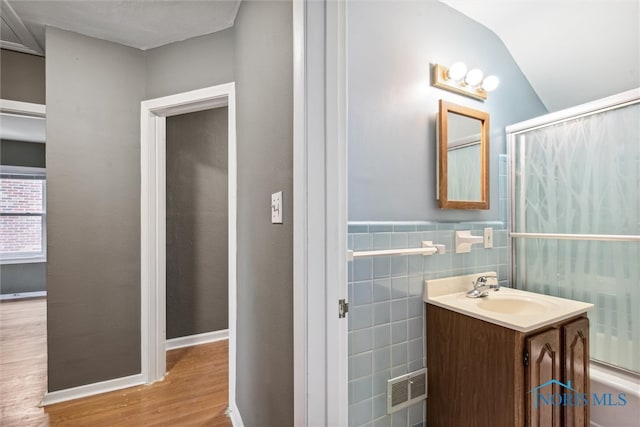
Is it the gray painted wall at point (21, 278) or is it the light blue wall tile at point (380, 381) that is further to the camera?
the gray painted wall at point (21, 278)

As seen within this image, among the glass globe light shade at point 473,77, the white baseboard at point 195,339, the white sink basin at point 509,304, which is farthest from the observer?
the white baseboard at point 195,339

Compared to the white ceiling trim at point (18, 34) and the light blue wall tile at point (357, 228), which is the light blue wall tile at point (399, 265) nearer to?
the light blue wall tile at point (357, 228)

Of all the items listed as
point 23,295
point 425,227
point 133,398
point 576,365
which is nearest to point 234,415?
point 133,398

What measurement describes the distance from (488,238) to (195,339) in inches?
101

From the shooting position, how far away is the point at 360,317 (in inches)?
54.1

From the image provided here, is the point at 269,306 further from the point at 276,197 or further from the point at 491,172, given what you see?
the point at 491,172

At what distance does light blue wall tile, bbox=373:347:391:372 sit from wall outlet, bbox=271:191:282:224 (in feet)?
2.70

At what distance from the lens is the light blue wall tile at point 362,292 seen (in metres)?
1.36

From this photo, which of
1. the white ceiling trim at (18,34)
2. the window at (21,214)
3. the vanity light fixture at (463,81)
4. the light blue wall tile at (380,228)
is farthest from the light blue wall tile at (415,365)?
the window at (21,214)

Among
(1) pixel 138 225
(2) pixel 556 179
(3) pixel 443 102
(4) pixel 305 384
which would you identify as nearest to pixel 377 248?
(4) pixel 305 384

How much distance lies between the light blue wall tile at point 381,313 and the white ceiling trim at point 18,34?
2.47m

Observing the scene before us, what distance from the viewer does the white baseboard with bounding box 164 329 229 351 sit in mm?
2691

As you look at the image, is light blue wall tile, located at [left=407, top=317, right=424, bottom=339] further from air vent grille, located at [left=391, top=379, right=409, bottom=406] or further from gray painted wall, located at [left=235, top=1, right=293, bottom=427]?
gray painted wall, located at [left=235, top=1, right=293, bottom=427]

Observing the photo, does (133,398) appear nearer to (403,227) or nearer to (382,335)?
(382,335)
